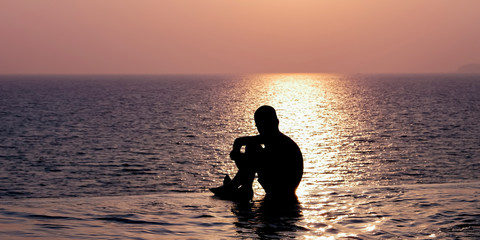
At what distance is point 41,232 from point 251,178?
4959 mm

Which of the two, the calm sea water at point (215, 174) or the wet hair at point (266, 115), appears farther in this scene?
the wet hair at point (266, 115)

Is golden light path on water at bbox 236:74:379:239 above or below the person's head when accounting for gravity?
below

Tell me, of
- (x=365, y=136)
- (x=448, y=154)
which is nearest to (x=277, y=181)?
(x=448, y=154)

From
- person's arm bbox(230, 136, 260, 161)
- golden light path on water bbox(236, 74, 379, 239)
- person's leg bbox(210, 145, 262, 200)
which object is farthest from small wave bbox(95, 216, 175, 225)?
golden light path on water bbox(236, 74, 379, 239)

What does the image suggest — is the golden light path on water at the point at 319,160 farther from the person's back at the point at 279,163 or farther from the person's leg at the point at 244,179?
the person's leg at the point at 244,179

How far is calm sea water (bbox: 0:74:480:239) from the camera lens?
10.8 metres

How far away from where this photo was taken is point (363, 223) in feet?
36.2

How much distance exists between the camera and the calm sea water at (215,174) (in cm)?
1082

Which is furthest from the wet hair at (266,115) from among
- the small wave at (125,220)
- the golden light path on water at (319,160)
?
the small wave at (125,220)

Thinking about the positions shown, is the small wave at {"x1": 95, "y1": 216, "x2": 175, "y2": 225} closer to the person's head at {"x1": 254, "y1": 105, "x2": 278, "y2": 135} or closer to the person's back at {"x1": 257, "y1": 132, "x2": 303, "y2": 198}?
the person's back at {"x1": 257, "y1": 132, "x2": 303, "y2": 198}

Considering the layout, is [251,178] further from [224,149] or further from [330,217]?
[224,149]

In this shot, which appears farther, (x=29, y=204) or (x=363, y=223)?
(x=29, y=204)

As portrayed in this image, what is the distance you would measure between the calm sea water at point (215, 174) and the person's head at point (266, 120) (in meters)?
1.70

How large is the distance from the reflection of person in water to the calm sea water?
584 millimetres
